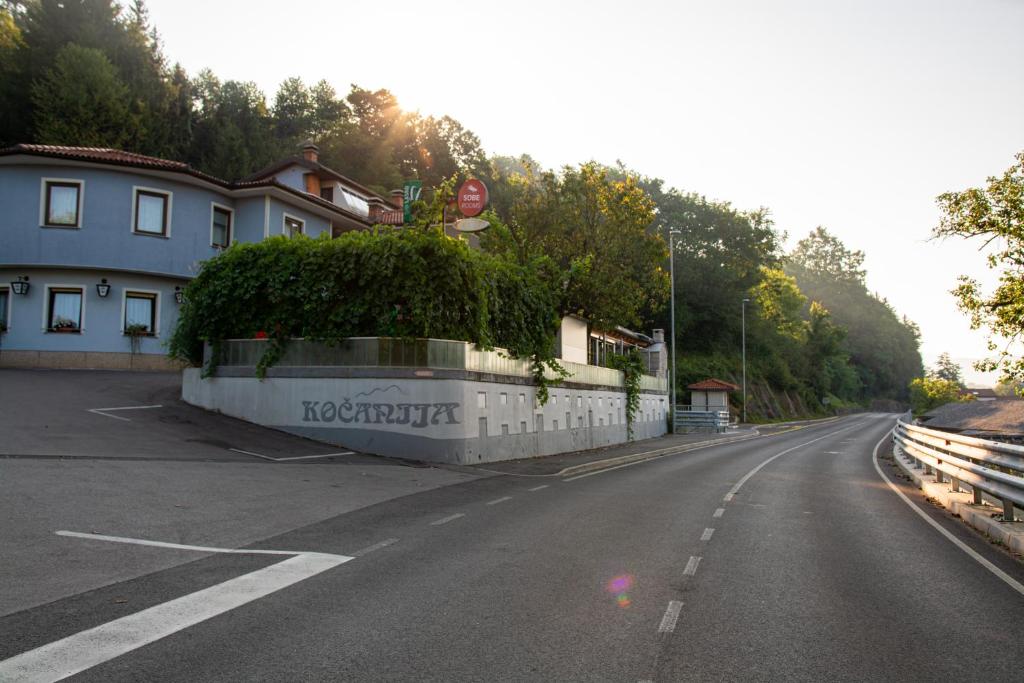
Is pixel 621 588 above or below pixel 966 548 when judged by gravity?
above

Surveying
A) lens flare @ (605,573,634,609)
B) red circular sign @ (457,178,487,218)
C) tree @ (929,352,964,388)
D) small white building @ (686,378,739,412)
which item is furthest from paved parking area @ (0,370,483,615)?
tree @ (929,352,964,388)

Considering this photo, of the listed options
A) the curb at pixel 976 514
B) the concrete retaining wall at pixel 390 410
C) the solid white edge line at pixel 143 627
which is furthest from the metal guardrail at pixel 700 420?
the solid white edge line at pixel 143 627

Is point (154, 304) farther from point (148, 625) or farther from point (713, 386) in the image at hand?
point (713, 386)

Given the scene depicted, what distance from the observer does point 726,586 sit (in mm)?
7129

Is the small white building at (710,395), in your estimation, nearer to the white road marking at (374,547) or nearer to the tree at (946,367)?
the white road marking at (374,547)

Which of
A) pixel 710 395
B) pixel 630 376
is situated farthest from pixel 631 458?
pixel 710 395

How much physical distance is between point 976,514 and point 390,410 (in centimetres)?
1289

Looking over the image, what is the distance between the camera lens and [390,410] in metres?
19.5

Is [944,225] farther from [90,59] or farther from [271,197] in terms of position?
[90,59]

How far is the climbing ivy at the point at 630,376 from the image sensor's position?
38.3 meters

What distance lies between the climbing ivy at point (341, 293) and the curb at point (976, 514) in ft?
37.2

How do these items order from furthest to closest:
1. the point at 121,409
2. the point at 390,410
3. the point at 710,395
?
the point at 710,395 < the point at 121,409 < the point at 390,410

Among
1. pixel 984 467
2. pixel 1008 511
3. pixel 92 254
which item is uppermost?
pixel 92 254

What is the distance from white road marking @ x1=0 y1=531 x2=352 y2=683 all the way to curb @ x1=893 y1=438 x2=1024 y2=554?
7902 mm
